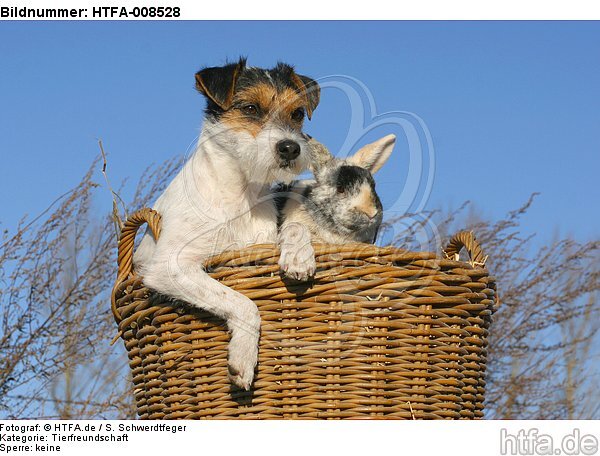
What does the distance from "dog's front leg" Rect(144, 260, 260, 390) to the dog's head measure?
2.23 feet

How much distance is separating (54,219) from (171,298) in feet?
5.66

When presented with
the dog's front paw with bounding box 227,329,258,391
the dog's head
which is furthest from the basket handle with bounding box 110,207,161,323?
the dog's front paw with bounding box 227,329,258,391

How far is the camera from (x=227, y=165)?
367cm

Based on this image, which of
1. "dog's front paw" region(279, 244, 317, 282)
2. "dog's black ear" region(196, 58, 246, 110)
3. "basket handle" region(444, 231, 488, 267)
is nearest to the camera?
"dog's front paw" region(279, 244, 317, 282)

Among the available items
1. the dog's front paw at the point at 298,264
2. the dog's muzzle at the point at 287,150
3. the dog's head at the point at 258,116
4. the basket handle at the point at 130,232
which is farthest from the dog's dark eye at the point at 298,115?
the dog's front paw at the point at 298,264

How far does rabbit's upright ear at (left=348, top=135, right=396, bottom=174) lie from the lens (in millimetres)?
3826

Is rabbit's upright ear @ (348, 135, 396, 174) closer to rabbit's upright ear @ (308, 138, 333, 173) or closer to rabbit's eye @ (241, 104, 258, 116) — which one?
rabbit's upright ear @ (308, 138, 333, 173)

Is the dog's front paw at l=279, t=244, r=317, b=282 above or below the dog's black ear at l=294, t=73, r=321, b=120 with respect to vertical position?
below

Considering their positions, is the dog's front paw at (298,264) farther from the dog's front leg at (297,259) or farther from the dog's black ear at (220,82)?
the dog's black ear at (220,82)

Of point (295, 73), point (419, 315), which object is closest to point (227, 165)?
point (295, 73)

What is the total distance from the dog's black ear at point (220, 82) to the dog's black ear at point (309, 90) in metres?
0.31

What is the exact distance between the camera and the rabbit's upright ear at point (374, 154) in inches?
151
